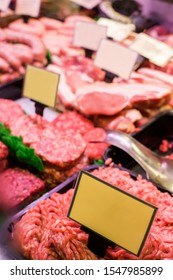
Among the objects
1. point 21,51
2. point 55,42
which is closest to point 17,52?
point 21,51

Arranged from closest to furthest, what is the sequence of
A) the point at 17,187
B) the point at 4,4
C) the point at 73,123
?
Answer: the point at 17,187 → the point at 73,123 → the point at 4,4

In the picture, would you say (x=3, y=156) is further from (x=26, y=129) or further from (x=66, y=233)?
(x=66, y=233)

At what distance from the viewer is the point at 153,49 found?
2.95 metres

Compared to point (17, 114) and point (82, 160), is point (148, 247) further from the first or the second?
point (17, 114)

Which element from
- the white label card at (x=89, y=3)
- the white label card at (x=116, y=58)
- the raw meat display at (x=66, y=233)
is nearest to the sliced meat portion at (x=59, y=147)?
the raw meat display at (x=66, y=233)

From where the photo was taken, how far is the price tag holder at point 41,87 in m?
2.29

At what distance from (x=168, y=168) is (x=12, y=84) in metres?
1.10

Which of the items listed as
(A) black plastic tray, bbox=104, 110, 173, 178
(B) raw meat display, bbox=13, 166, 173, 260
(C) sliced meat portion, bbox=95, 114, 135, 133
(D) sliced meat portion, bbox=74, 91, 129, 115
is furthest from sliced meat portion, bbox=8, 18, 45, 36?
(B) raw meat display, bbox=13, 166, 173, 260

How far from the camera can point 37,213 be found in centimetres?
166

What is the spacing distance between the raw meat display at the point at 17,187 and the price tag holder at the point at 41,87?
1.48ft

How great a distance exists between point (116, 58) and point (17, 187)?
1130 millimetres

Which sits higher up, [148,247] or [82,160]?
[148,247]

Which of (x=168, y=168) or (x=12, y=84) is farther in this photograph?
(x=12, y=84)

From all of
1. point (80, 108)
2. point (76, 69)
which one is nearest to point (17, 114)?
point (80, 108)
